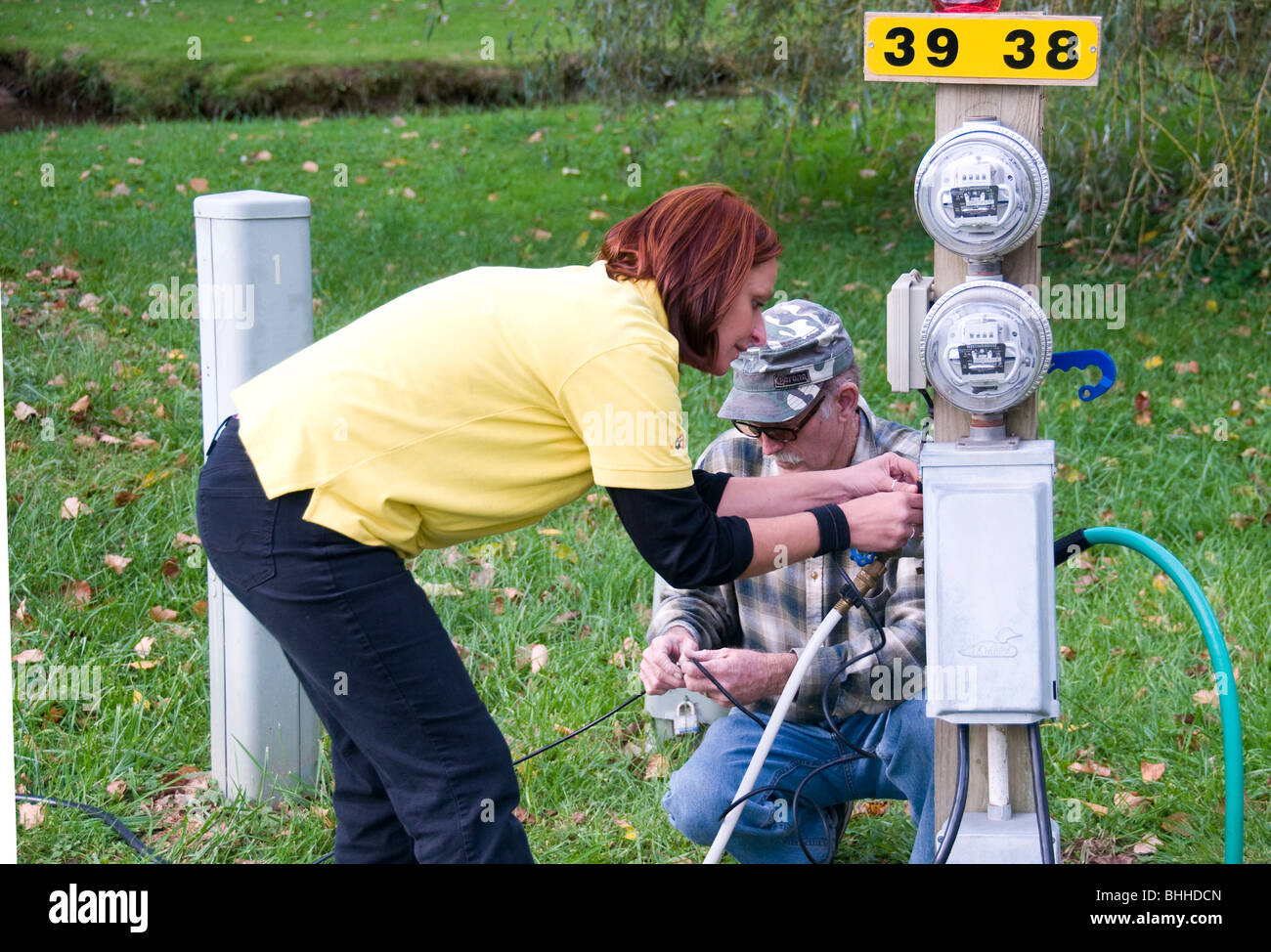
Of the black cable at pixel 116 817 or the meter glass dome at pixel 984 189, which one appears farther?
the black cable at pixel 116 817

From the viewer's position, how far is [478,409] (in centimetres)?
198

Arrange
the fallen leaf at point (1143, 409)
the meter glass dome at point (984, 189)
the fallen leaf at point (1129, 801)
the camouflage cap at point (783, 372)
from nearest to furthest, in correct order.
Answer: the meter glass dome at point (984, 189) → the camouflage cap at point (783, 372) → the fallen leaf at point (1129, 801) → the fallen leaf at point (1143, 409)

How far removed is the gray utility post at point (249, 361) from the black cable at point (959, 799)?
5.20 feet

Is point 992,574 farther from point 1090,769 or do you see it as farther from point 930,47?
point 1090,769

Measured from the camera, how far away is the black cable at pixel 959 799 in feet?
6.42

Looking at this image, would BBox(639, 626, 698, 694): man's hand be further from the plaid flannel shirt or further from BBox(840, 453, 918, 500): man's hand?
BBox(840, 453, 918, 500): man's hand

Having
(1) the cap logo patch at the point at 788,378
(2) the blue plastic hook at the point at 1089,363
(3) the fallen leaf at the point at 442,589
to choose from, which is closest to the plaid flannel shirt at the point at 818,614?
(1) the cap logo patch at the point at 788,378

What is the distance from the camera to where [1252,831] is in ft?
9.16

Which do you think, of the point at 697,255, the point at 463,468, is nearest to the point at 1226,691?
the point at 697,255

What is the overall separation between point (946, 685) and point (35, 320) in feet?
16.2

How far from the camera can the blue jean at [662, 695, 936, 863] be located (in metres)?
2.46

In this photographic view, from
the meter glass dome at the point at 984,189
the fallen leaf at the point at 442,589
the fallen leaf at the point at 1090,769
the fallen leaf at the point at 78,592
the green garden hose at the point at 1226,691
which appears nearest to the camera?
the meter glass dome at the point at 984,189

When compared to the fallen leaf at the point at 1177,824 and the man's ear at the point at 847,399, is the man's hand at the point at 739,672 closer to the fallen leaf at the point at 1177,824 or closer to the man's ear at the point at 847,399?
the man's ear at the point at 847,399

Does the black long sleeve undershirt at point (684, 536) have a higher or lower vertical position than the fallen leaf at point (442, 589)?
higher
